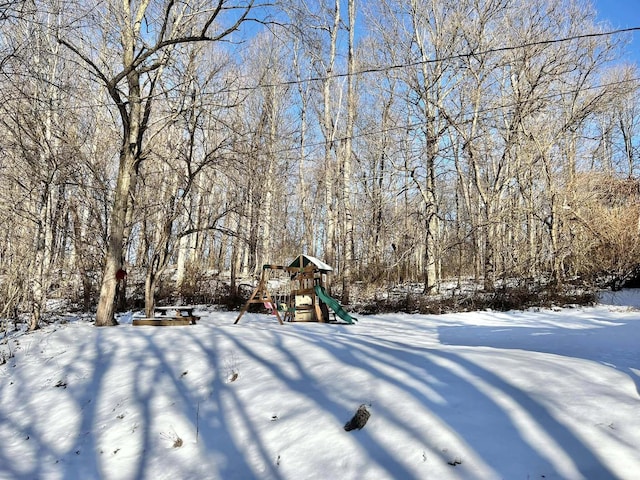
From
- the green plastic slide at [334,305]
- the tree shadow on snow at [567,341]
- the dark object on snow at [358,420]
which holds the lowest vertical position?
the dark object on snow at [358,420]

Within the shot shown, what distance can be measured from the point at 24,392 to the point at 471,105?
1607 centimetres

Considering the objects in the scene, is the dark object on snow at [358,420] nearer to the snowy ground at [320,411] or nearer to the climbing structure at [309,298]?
the snowy ground at [320,411]

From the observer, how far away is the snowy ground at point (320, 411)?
258 centimetres

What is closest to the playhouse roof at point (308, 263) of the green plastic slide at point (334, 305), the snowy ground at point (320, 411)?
the green plastic slide at point (334, 305)

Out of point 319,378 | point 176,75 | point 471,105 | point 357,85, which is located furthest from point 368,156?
point 319,378

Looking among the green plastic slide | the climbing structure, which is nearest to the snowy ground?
the green plastic slide

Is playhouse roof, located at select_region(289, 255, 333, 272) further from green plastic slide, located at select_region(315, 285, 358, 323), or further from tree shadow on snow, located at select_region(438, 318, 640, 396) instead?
tree shadow on snow, located at select_region(438, 318, 640, 396)

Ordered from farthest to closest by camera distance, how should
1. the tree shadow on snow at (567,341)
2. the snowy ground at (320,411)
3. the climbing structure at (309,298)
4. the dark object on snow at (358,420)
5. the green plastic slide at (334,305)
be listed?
the climbing structure at (309,298) → the green plastic slide at (334,305) → the tree shadow on snow at (567,341) → the dark object on snow at (358,420) → the snowy ground at (320,411)

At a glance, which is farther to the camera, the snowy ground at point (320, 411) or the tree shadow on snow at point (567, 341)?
the tree shadow on snow at point (567, 341)

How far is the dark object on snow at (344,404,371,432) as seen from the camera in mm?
3090

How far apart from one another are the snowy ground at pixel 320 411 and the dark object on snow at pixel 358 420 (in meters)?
0.07

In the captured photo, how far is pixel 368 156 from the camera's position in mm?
25703

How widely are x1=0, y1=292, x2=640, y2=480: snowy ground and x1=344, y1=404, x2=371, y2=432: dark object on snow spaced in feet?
0.22

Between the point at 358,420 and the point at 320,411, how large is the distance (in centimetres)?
44
